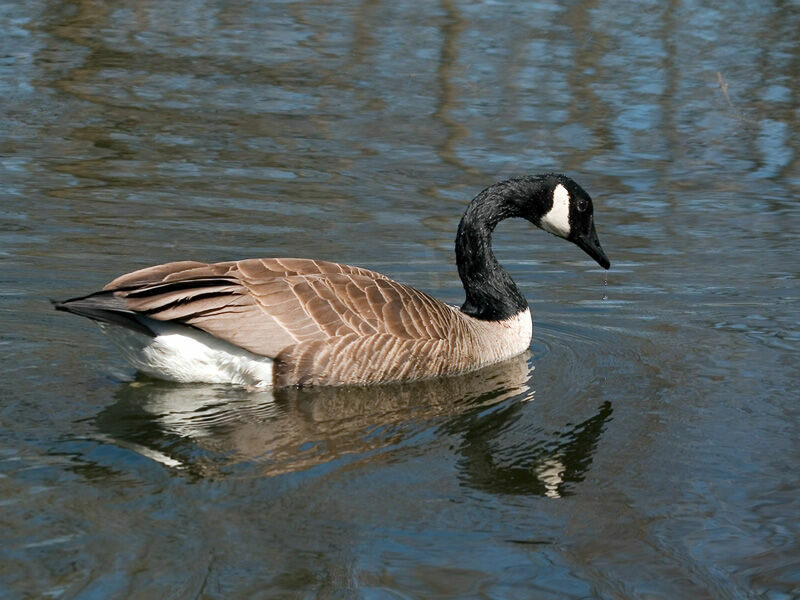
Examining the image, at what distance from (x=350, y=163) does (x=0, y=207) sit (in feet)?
10.3

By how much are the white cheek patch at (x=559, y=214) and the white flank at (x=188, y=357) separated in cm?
241

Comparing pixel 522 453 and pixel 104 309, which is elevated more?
pixel 104 309

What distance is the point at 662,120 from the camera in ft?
44.1

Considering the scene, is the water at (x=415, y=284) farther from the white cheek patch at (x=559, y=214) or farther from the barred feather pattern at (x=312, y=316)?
the white cheek patch at (x=559, y=214)

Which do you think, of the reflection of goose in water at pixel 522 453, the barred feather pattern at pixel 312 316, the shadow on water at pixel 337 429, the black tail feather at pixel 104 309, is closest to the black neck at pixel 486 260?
the barred feather pattern at pixel 312 316

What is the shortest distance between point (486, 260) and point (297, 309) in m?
1.69

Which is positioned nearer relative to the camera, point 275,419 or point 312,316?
point 275,419

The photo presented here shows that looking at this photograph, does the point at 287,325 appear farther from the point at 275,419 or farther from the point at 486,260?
the point at 486,260

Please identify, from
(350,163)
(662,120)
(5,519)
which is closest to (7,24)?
(350,163)

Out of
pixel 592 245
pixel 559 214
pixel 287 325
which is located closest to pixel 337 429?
pixel 287 325

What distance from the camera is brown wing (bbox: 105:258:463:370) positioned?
22.5ft

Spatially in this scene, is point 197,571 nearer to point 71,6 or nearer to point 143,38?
point 143,38

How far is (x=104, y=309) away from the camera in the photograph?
21.8 ft

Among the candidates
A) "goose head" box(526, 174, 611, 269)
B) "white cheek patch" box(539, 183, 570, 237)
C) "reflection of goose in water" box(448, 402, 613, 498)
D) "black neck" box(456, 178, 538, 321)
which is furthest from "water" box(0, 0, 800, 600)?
"white cheek patch" box(539, 183, 570, 237)
